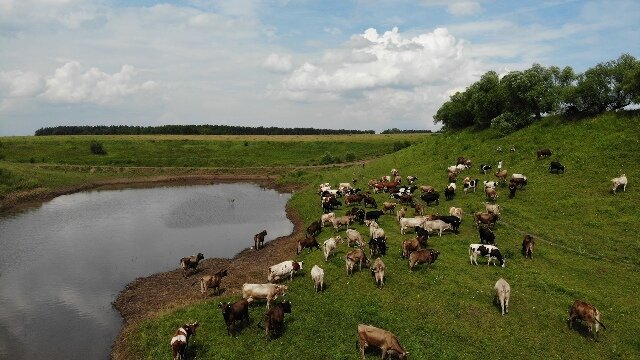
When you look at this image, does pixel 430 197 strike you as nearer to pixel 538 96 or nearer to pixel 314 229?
pixel 314 229

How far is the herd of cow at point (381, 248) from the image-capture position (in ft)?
58.7

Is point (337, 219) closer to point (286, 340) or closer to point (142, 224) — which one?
point (286, 340)

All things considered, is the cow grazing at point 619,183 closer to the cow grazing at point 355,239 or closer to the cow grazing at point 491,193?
the cow grazing at point 491,193

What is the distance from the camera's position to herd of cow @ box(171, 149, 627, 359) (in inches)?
705

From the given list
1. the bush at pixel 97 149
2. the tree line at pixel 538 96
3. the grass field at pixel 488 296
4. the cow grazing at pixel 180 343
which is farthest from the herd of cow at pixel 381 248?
the bush at pixel 97 149

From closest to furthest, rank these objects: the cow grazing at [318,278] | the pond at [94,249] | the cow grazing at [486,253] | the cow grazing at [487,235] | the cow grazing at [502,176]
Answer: the cow grazing at [318,278]
the pond at [94,249]
the cow grazing at [486,253]
the cow grazing at [487,235]
the cow grazing at [502,176]

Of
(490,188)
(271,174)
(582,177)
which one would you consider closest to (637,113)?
(582,177)

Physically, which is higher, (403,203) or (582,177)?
(582,177)

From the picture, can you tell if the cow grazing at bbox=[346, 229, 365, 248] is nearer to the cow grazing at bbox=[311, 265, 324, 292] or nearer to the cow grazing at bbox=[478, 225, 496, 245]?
the cow grazing at bbox=[311, 265, 324, 292]

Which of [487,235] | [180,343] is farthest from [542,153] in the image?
[180,343]

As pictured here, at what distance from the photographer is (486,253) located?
24.7 metres

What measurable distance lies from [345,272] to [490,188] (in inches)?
742

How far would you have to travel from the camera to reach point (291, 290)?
75.3 feet

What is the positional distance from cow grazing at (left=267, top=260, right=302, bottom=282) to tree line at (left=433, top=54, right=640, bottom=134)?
1526 inches
